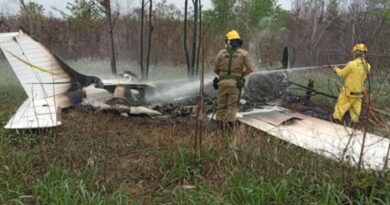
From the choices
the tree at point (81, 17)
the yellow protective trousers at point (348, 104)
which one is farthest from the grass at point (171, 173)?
the tree at point (81, 17)

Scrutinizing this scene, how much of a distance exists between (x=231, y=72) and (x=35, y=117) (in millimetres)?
3139

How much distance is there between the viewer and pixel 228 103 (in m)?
7.13

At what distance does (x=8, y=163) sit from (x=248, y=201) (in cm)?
272

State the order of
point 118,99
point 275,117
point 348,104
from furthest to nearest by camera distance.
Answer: point 118,99, point 348,104, point 275,117

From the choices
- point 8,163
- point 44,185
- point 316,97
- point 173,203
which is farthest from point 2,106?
point 316,97

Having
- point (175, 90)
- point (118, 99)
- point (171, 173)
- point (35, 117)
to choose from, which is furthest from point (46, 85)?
point (171, 173)

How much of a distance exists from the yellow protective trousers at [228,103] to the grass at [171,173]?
1630mm

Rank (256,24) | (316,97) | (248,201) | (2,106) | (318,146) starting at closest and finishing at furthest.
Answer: (248,201)
(318,146)
(2,106)
(316,97)
(256,24)

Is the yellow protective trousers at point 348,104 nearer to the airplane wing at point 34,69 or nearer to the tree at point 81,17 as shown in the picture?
the airplane wing at point 34,69

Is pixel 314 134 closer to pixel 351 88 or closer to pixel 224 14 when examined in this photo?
pixel 351 88

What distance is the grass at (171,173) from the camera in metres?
3.73

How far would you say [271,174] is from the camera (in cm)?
410

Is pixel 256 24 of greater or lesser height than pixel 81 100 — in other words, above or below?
above

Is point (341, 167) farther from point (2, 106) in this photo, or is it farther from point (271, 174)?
point (2, 106)
